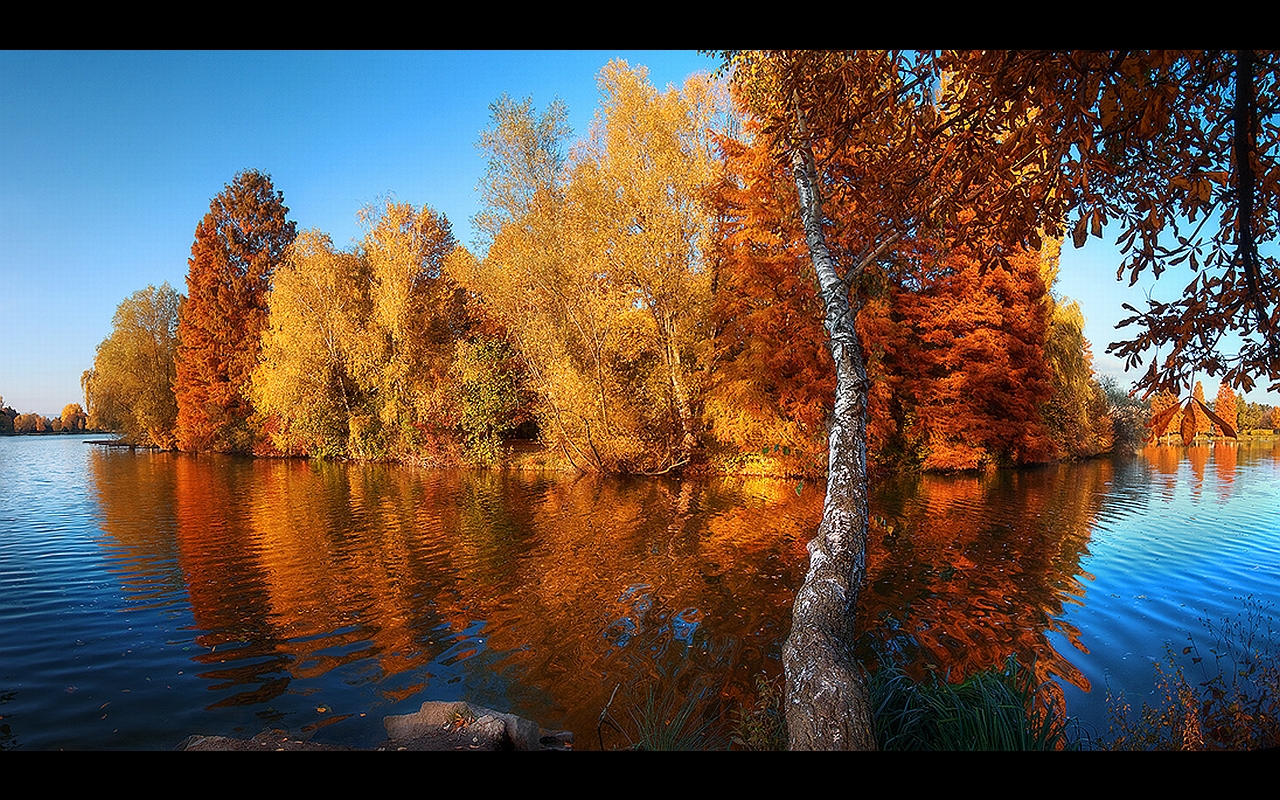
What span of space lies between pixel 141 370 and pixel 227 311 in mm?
5139

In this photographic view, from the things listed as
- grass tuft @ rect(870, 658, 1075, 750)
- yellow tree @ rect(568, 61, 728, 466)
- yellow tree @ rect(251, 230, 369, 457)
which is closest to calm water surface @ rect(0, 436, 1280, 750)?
grass tuft @ rect(870, 658, 1075, 750)

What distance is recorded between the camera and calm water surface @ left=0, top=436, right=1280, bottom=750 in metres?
4.71

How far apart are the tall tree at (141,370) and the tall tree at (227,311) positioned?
28.0 inches

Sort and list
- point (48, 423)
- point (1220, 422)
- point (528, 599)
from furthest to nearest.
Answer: point (48, 423) → point (528, 599) → point (1220, 422)

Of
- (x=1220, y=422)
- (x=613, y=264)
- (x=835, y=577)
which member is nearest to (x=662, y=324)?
(x=613, y=264)

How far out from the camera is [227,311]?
1084 inches

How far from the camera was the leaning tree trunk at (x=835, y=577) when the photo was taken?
114 inches

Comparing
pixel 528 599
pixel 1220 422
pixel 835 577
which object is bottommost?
pixel 528 599

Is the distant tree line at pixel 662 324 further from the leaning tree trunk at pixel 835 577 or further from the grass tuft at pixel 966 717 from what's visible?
the grass tuft at pixel 966 717

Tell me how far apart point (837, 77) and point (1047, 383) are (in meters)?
19.1

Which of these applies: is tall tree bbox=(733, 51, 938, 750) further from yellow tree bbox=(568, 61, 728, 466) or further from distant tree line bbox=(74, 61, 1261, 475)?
yellow tree bbox=(568, 61, 728, 466)

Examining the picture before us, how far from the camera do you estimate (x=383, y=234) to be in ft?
71.3

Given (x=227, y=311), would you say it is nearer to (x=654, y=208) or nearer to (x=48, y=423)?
(x=48, y=423)
